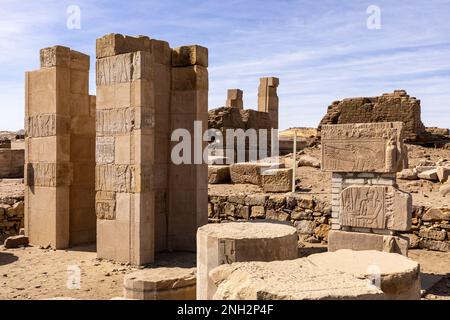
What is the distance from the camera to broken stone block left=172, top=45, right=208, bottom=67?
29.0 feet

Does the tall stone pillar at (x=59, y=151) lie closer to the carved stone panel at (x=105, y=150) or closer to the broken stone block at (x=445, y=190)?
the carved stone panel at (x=105, y=150)

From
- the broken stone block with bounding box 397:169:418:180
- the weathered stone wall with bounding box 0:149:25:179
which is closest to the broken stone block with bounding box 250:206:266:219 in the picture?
the broken stone block with bounding box 397:169:418:180

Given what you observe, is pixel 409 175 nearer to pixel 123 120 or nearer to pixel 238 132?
pixel 238 132

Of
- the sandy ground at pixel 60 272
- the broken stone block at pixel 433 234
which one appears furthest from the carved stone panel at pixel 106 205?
the broken stone block at pixel 433 234

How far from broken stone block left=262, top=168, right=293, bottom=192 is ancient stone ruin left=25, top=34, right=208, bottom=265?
3524 mm

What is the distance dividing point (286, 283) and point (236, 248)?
1.60 metres

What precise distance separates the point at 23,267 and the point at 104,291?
7.54 ft

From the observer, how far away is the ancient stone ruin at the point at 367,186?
667cm

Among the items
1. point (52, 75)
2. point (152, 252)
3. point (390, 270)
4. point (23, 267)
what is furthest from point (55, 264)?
point (390, 270)

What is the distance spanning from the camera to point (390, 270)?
4738 millimetres

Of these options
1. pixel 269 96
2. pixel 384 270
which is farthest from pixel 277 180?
pixel 269 96

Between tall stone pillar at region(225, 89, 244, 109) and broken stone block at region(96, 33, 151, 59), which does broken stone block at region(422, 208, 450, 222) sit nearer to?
broken stone block at region(96, 33, 151, 59)

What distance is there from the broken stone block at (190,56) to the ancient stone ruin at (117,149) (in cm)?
2
